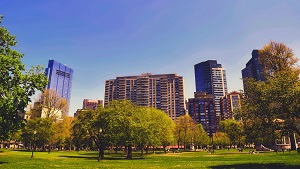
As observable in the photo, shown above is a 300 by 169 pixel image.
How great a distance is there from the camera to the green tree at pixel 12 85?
91.4ft

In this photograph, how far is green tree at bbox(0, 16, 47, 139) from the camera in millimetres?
27859

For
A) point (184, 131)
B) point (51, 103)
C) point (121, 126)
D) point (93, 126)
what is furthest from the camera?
point (184, 131)

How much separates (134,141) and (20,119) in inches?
934

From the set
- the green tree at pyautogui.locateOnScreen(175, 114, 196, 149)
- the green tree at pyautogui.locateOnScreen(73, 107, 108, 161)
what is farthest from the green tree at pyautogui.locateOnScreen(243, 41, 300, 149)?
the green tree at pyautogui.locateOnScreen(175, 114, 196, 149)

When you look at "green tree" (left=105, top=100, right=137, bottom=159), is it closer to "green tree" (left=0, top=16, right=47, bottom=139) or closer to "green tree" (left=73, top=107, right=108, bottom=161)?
"green tree" (left=73, top=107, right=108, bottom=161)

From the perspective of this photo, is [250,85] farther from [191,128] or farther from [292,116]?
[191,128]

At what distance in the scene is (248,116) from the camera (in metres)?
27.0

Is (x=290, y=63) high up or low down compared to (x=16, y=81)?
up

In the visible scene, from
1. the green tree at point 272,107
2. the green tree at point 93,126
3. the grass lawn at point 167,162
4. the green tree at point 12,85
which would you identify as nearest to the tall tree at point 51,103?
the green tree at point 93,126

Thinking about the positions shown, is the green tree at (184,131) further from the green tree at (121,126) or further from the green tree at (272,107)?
the green tree at (272,107)

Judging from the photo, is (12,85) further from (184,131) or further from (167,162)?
(184,131)

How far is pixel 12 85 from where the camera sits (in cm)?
2964

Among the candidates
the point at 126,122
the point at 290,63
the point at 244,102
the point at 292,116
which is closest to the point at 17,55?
the point at 126,122

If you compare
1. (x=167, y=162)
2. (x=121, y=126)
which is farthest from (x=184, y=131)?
(x=167, y=162)
